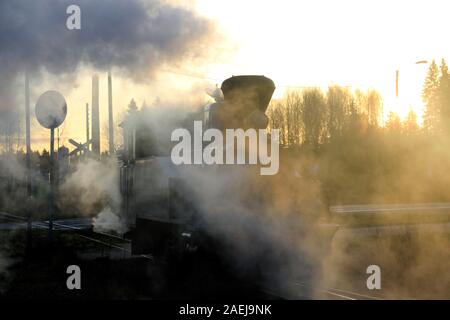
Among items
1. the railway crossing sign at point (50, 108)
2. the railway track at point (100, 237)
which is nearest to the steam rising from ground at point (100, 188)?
the railway track at point (100, 237)

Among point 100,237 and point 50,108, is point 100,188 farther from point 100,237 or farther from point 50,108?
point 50,108

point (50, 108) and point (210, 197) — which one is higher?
point (50, 108)

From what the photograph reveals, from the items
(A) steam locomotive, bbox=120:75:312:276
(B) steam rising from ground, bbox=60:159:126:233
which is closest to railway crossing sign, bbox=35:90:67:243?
(A) steam locomotive, bbox=120:75:312:276

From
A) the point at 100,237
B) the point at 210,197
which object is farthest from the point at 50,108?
the point at 100,237

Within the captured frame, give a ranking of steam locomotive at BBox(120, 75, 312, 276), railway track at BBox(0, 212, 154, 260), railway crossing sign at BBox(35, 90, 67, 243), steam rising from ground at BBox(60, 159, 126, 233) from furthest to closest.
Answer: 1. steam rising from ground at BBox(60, 159, 126, 233)
2. railway track at BBox(0, 212, 154, 260)
3. railway crossing sign at BBox(35, 90, 67, 243)
4. steam locomotive at BBox(120, 75, 312, 276)

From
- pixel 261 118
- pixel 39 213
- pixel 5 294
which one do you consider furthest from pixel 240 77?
pixel 39 213

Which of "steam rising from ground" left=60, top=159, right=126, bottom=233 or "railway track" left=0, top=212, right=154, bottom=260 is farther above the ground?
"steam rising from ground" left=60, top=159, right=126, bottom=233

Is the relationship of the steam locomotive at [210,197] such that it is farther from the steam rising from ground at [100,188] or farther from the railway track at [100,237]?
the steam rising from ground at [100,188]

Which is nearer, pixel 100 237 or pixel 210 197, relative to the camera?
pixel 210 197

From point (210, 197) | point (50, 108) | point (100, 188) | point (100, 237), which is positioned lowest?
point (100, 237)

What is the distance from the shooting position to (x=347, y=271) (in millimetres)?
13375

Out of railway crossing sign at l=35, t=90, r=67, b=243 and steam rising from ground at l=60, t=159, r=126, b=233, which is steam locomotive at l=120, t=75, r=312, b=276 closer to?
railway crossing sign at l=35, t=90, r=67, b=243

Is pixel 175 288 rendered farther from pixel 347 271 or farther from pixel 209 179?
pixel 347 271
